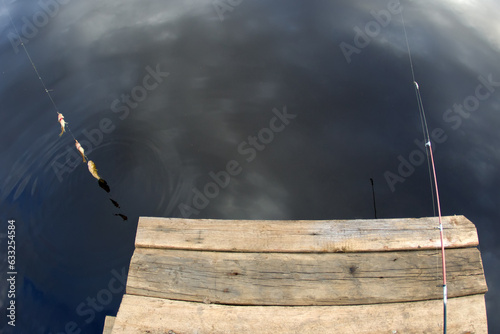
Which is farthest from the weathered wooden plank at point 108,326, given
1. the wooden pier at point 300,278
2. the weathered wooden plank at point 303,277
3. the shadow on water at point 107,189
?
the shadow on water at point 107,189

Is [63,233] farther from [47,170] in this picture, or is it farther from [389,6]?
[389,6]

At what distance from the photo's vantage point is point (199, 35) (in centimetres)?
720

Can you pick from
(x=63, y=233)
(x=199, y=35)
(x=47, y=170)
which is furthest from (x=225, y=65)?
(x=63, y=233)

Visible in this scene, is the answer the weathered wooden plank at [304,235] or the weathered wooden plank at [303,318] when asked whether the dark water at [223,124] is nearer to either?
the weathered wooden plank at [304,235]

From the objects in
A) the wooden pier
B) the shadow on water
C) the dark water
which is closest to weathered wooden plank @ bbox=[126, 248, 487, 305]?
the wooden pier

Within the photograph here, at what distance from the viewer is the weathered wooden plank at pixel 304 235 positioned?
3.58 meters

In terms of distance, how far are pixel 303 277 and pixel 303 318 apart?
0.38m

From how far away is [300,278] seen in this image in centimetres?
340

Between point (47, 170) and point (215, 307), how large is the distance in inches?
150

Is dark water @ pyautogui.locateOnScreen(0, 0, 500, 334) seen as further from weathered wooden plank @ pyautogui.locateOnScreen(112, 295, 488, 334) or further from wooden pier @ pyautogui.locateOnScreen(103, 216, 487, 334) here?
weathered wooden plank @ pyautogui.locateOnScreen(112, 295, 488, 334)

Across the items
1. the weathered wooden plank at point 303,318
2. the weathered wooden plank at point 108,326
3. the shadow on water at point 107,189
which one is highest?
the weathered wooden plank at point 303,318

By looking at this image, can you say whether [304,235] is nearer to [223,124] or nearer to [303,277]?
[303,277]

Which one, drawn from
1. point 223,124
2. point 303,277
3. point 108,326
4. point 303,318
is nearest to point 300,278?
point 303,277

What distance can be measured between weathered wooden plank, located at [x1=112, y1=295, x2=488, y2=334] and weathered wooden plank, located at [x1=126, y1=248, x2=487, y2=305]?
0.07 m
